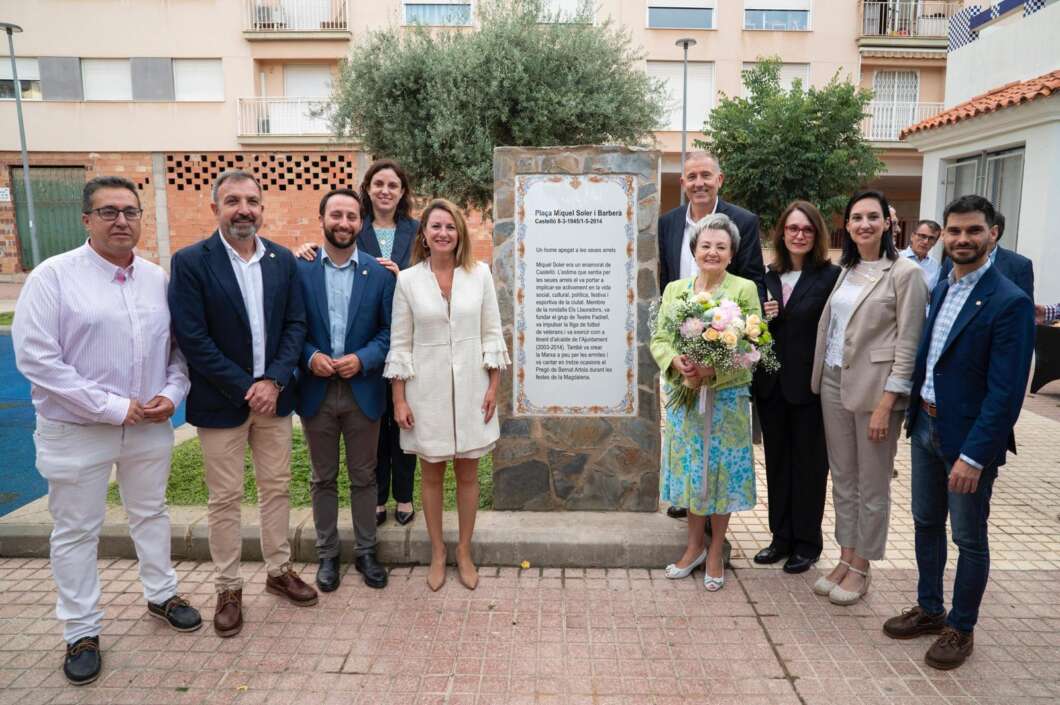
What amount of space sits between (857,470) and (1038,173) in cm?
892

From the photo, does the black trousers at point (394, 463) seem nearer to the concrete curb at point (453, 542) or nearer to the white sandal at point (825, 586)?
the concrete curb at point (453, 542)

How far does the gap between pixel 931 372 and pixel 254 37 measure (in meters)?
24.0

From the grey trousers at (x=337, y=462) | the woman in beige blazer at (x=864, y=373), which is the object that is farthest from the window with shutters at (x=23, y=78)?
the woman in beige blazer at (x=864, y=373)

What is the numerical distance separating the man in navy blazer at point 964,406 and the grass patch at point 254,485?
→ 275 centimetres

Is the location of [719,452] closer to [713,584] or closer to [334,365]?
[713,584]

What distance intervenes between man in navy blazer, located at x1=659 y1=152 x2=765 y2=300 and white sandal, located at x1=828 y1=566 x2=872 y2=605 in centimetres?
166

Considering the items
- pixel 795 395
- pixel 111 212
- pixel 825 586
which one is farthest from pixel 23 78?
pixel 825 586

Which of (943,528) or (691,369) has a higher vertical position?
(691,369)

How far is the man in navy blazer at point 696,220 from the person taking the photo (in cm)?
440

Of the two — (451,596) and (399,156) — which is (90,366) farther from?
(399,156)

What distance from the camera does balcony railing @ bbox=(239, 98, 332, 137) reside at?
2277 centimetres

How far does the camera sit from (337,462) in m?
4.10

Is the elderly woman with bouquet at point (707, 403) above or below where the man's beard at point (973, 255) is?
below

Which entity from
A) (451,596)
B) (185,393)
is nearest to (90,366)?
(185,393)
